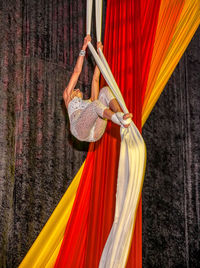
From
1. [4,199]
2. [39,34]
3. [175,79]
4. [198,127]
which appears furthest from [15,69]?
[198,127]

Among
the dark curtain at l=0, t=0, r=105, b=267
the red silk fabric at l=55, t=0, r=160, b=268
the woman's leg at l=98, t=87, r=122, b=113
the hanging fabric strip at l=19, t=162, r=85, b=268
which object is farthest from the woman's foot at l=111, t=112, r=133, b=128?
the dark curtain at l=0, t=0, r=105, b=267

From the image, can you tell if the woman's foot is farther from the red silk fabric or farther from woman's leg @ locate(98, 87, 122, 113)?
the red silk fabric

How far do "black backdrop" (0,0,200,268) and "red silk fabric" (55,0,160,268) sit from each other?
0.40 meters

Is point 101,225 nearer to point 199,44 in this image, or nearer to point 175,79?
point 175,79

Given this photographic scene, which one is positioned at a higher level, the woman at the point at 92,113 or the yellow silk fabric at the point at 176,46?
the yellow silk fabric at the point at 176,46

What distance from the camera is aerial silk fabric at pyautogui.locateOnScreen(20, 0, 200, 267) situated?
2.62m

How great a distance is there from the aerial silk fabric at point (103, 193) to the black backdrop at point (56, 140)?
19 centimetres

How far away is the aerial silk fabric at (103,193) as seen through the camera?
2.62 metres

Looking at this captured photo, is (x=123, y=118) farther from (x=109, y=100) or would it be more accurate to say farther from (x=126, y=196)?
(x=126, y=196)

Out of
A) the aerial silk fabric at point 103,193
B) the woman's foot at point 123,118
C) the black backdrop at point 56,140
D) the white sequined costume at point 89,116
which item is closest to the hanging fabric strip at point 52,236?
the aerial silk fabric at point 103,193

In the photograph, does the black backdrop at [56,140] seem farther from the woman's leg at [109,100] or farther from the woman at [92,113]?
the woman's leg at [109,100]

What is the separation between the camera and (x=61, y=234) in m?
2.99

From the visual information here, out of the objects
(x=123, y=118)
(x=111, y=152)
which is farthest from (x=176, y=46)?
(x=123, y=118)

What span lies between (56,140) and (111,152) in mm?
695
